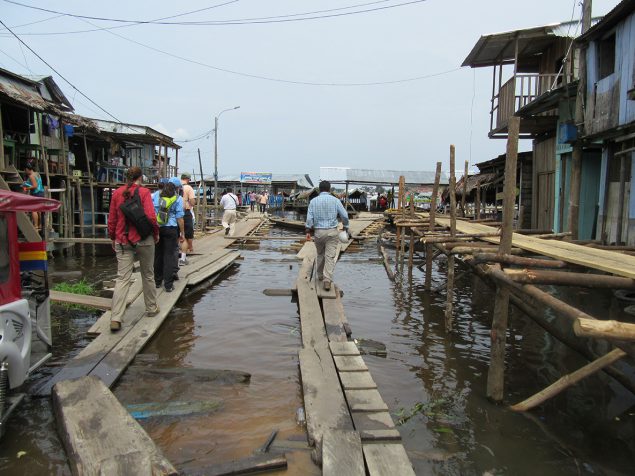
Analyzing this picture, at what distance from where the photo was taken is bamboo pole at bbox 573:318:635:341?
2.61 m

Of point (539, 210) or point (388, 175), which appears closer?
point (539, 210)

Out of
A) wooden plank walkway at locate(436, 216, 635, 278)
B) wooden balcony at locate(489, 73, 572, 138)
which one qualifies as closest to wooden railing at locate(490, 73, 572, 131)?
wooden balcony at locate(489, 73, 572, 138)

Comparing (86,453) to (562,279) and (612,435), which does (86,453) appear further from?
(612,435)

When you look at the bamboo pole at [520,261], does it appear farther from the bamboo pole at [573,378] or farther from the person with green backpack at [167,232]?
the person with green backpack at [167,232]

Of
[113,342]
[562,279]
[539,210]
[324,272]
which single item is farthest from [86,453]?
[539,210]

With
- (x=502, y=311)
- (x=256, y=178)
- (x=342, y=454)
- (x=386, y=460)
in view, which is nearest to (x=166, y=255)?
(x=502, y=311)

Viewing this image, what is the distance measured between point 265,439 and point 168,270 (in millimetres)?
4725

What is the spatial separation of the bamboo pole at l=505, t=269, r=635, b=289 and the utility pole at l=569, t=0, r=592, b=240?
7.09 metres

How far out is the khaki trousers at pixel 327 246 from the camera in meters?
8.20

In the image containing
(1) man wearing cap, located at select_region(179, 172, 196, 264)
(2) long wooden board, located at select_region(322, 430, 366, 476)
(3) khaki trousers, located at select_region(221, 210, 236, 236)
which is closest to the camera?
(2) long wooden board, located at select_region(322, 430, 366, 476)

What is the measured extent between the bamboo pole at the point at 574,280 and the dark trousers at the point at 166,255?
5.53 metres

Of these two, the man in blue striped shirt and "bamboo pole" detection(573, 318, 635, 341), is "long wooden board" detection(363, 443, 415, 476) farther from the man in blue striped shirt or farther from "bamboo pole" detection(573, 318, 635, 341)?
the man in blue striped shirt

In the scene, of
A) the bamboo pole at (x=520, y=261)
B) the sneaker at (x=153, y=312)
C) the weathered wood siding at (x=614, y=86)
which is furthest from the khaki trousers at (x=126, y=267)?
the weathered wood siding at (x=614, y=86)

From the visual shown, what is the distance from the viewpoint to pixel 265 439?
12.4 feet
